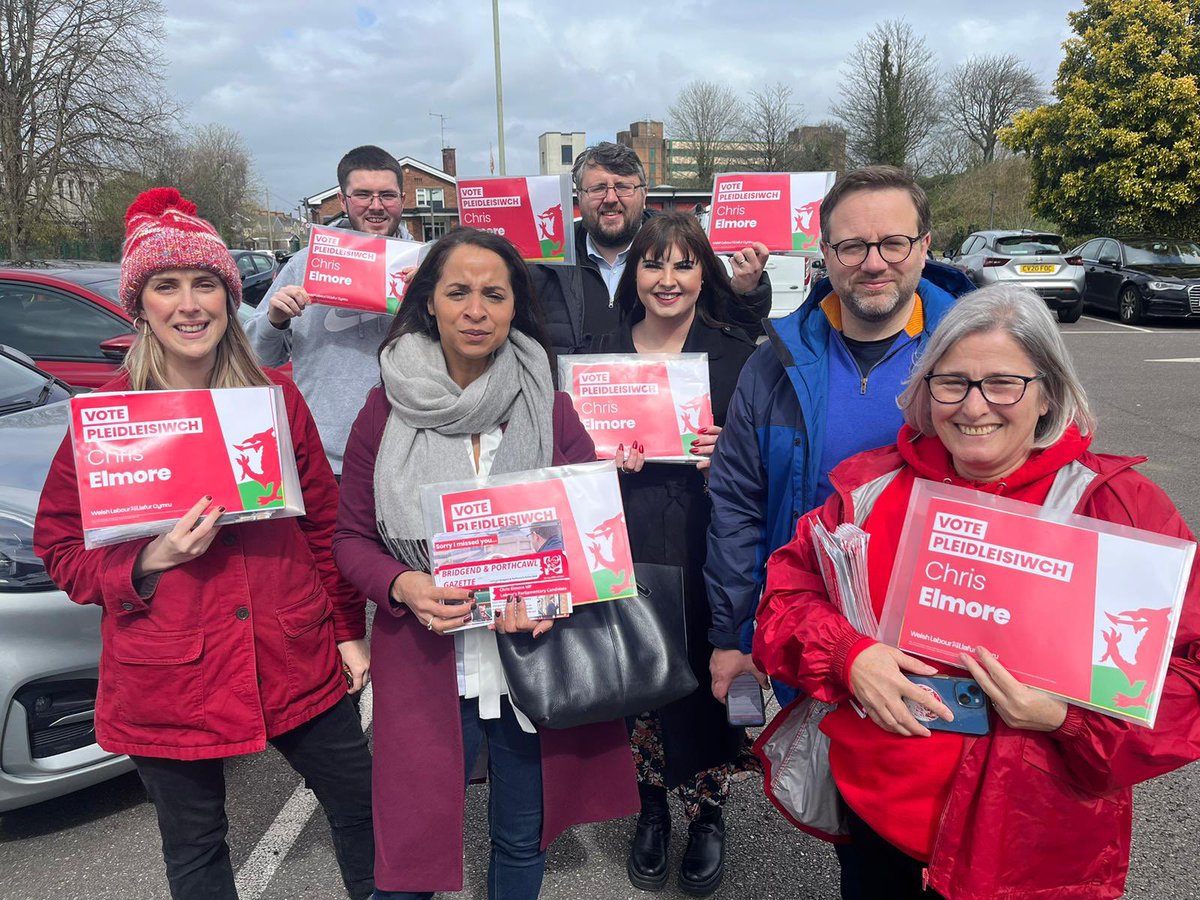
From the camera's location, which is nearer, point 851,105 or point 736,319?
point 736,319

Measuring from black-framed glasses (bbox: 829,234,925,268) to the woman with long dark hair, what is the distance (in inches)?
24.2

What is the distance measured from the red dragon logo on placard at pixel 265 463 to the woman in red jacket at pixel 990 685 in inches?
46.7

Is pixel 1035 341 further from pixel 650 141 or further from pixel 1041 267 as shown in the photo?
pixel 650 141

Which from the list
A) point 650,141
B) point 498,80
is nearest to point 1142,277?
point 498,80

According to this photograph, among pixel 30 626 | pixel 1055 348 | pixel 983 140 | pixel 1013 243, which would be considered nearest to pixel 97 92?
pixel 1013 243

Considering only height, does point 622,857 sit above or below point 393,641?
below

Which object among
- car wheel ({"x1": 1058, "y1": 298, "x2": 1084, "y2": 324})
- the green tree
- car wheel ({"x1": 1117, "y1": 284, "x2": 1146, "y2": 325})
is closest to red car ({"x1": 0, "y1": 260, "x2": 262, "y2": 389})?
car wheel ({"x1": 1058, "y1": 298, "x2": 1084, "y2": 324})

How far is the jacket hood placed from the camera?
1.54 meters

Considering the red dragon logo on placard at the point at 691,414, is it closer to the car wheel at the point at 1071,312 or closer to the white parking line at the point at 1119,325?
the white parking line at the point at 1119,325

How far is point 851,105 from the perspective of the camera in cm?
3578

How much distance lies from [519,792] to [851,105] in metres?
39.0

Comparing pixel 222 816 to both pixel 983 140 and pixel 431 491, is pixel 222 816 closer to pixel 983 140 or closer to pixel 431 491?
pixel 431 491

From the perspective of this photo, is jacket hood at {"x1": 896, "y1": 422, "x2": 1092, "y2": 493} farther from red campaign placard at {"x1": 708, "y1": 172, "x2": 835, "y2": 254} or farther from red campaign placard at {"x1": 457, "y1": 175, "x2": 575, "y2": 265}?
red campaign placard at {"x1": 457, "y1": 175, "x2": 575, "y2": 265}

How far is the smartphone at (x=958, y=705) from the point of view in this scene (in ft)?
4.89
